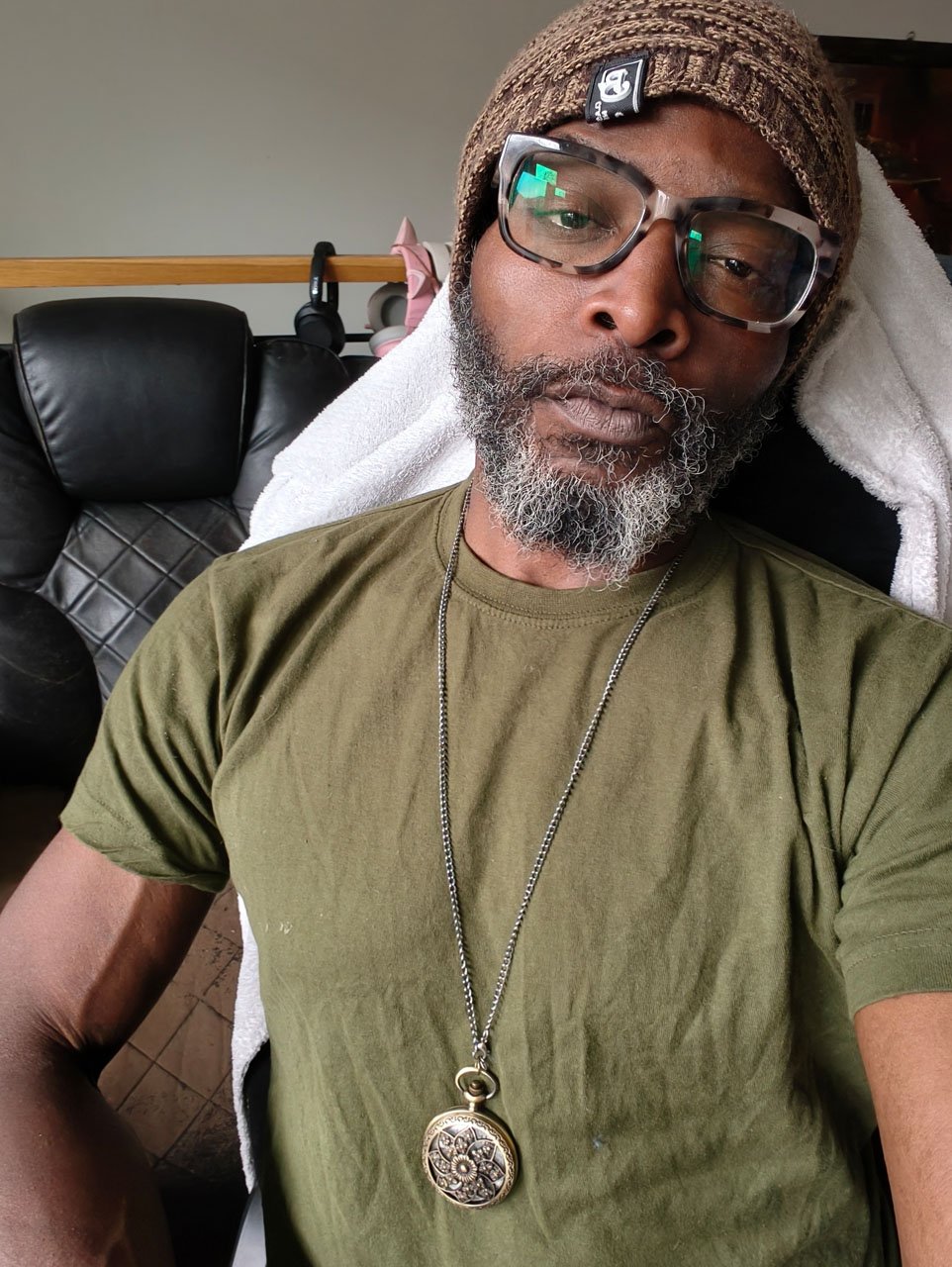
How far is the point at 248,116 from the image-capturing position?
10.6ft

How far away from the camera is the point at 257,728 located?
77cm

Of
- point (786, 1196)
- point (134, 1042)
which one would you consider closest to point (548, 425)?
point (786, 1196)

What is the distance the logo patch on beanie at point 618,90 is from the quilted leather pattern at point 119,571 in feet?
3.37

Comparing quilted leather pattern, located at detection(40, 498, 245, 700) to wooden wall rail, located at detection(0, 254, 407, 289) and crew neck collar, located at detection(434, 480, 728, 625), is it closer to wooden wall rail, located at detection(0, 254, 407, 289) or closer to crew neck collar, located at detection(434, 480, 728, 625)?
wooden wall rail, located at detection(0, 254, 407, 289)

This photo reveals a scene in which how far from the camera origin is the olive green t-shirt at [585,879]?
66 cm

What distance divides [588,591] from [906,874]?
0.34 m

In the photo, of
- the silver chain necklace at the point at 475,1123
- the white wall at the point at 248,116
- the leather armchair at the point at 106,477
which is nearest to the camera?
the silver chain necklace at the point at 475,1123

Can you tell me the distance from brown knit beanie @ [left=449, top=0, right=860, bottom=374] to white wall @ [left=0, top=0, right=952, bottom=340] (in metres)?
2.90

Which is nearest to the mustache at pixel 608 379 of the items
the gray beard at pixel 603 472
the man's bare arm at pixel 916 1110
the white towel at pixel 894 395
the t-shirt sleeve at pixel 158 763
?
the gray beard at pixel 603 472

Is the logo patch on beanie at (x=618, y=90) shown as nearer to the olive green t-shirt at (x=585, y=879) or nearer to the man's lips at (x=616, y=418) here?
the man's lips at (x=616, y=418)

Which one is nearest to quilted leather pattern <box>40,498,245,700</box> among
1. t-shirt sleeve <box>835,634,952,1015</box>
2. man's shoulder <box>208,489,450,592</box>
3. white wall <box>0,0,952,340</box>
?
man's shoulder <box>208,489,450,592</box>

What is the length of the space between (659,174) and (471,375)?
230mm

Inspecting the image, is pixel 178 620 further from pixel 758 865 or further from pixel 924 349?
pixel 924 349

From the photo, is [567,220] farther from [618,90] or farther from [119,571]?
[119,571]
